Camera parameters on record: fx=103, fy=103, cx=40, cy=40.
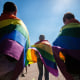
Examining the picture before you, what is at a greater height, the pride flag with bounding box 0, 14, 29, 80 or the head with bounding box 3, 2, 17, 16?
the head with bounding box 3, 2, 17, 16

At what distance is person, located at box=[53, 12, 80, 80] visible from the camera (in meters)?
2.00

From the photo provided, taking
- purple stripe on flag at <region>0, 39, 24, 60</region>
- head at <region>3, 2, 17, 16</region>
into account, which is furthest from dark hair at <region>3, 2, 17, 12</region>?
purple stripe on flag at <region>0, 39, 24, 60</region>

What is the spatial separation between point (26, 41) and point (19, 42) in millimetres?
216

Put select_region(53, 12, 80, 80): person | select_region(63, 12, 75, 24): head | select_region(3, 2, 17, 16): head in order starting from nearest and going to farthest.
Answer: select_region(53, 12, 80, 80): person < select_region(3, 2, 17, 16): head < select_region(63, 12, 75, 24): head

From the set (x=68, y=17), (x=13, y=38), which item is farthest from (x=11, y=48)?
(x=68, y=17)

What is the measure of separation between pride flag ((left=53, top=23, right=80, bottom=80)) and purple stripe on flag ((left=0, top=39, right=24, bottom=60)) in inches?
32.6

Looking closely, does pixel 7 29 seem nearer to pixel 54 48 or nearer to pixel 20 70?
pixel 20 70

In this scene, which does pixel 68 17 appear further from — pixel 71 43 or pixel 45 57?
pixel 45 57

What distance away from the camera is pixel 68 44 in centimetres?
215

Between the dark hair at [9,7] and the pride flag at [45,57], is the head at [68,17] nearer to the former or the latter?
the pride flag at [45,57]

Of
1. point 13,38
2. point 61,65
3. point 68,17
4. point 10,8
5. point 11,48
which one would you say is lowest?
point 61,65

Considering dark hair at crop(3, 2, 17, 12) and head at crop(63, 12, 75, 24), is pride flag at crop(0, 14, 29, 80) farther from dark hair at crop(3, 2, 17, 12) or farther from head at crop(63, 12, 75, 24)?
head at crop(63, 12, 75, 24)

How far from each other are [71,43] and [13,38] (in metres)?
1.17

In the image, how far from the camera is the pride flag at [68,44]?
6.77 ft
